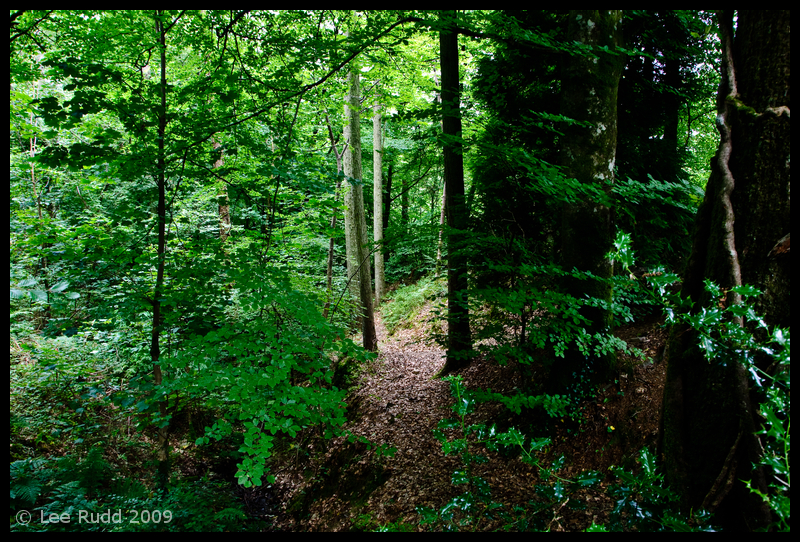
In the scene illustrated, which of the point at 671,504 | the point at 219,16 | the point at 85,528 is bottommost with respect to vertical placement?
the point at 85,528

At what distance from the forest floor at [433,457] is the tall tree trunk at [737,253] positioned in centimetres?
130

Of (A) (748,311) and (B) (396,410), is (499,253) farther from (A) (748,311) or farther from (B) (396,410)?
(A) (748,311)

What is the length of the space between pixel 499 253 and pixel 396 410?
3.20m

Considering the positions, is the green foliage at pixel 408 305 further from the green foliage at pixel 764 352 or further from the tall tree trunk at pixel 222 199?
the green foliage at pixel 764 352

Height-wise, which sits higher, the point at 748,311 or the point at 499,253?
the point at 499,253

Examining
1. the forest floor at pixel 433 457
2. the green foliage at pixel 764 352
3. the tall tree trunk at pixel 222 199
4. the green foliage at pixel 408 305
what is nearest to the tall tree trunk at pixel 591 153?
the forest floor at pixel 433 457

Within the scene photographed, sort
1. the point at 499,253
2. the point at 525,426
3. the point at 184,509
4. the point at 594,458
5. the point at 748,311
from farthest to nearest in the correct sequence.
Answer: the point at 499,253 < the point at 525,426 < the point at 184,509 < the point at 594,458 < the point at 748,311

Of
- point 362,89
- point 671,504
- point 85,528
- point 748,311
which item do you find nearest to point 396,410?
A: point 85,528

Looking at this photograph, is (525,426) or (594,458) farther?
(525,426)

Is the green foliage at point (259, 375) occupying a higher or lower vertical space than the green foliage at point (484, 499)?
higher

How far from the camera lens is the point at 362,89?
30.9 ft

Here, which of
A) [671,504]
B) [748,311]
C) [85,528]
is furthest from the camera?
[85,528]

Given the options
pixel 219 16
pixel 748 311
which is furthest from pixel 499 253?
pixel 219 16

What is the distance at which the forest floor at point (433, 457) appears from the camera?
12.2 ft
